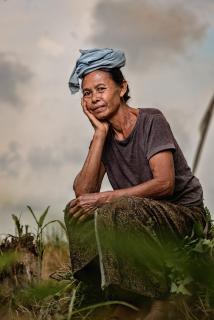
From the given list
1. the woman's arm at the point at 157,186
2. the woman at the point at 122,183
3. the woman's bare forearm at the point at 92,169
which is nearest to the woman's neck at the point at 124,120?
the woman at the point at 122,183

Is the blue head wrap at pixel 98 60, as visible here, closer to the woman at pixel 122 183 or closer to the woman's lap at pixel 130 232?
the woman at pixel 122 183

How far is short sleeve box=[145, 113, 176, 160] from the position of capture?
12.0ft

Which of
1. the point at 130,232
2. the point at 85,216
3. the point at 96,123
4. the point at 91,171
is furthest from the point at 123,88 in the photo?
the point at 130,232

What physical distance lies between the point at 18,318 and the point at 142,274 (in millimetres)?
1287

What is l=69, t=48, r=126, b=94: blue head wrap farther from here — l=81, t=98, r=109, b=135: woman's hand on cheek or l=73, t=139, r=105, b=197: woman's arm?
l=73, t=139, r=105, b=197: woman's arm

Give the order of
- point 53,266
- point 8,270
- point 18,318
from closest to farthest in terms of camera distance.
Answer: point 18,318
point 8,270
point 53,266

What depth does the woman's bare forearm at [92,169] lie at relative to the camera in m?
3.84

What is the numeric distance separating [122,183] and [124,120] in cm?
39

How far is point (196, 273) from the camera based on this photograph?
683 millimetres

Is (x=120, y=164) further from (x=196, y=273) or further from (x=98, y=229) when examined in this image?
(x=196, y=273)

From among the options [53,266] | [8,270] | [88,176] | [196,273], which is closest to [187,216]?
[88,176]

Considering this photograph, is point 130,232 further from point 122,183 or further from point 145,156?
point 122,183

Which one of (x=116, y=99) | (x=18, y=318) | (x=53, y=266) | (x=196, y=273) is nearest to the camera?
(x=196, y=273)

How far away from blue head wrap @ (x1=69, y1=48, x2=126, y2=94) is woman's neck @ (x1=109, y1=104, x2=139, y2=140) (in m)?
0.26
